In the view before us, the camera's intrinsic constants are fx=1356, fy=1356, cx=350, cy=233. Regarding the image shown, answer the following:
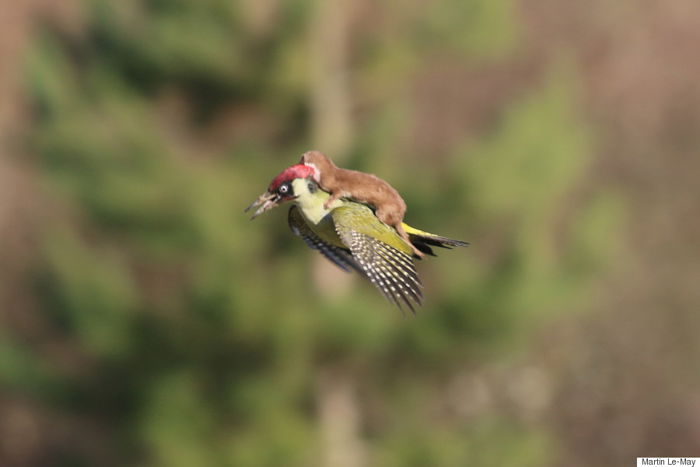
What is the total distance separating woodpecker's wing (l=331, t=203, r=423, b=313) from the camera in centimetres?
300

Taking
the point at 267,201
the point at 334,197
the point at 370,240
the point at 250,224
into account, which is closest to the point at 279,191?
the point at 267,201

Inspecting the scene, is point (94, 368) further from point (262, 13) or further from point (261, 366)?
point (262, 13)

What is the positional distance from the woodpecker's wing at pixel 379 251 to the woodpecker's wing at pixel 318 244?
338 millimetres

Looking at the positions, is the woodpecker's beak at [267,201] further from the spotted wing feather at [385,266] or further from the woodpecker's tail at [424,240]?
the woodpecker's tail at [424,240]

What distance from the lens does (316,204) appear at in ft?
10.1

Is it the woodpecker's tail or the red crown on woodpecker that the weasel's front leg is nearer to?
the red crown on woodpecker

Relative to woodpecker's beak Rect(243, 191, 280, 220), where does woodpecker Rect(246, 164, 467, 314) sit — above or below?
above

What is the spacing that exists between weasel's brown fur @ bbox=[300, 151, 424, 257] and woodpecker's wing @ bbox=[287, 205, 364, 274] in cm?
42

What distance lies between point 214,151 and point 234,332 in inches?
87.5

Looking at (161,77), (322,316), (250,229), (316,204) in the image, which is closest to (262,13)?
(161,77)

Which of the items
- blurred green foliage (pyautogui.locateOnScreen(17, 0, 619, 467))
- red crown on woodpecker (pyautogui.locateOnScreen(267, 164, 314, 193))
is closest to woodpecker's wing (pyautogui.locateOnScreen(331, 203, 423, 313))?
red crown on woodpecker (pyautogui.locateOnScreen(267, 164, 314, 193))

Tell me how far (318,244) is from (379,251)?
1.86ft

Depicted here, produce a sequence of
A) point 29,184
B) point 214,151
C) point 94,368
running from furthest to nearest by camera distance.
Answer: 1. point 29,184
2. point 94,368
3. point 214,151

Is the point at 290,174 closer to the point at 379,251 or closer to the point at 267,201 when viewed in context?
the point at 267,201
